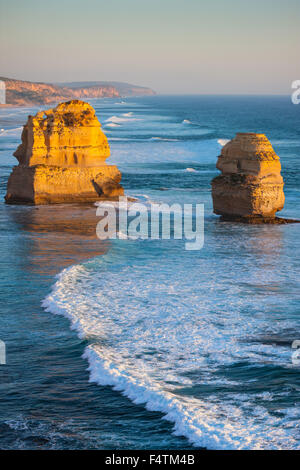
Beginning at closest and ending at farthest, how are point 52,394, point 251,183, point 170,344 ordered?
1. point 52,394
2. point 170,344
3. point 251,183

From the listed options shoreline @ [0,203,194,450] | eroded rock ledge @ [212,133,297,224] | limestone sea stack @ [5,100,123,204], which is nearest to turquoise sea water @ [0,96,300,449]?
shoreline @ [0,203,194,450]

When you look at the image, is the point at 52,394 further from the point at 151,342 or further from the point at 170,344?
the point at 170,344

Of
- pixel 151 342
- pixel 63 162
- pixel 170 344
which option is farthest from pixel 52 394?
pixel 63 162

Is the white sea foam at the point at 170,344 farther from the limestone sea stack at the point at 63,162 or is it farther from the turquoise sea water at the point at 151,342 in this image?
the limestone sea stack at the point at 63,162

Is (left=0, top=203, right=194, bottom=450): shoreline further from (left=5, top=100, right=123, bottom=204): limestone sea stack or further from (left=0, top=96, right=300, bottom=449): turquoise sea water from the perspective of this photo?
(left=5, top=100, right=123, bottom=204): limestone sea stack

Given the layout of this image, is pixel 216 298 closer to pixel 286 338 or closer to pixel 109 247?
pixel 286 338

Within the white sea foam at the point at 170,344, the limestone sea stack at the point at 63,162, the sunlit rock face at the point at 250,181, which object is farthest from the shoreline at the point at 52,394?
the limestone sea stack at the point at 63,162
